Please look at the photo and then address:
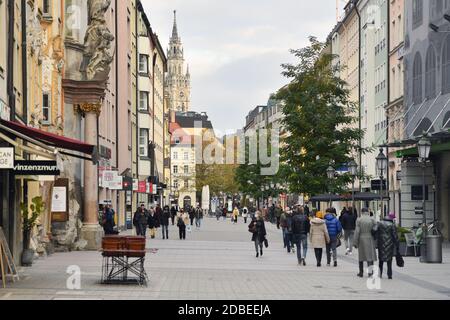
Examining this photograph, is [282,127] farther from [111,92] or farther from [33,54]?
Result: [33,54]

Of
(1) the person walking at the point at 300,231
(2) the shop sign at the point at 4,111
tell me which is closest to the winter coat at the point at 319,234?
(1) the person walking at the point at 300,231

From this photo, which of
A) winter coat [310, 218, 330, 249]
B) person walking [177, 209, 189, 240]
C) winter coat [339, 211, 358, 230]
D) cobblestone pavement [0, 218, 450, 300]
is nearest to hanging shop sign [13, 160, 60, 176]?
cobblestone pavement [0, 218, 450, 300]

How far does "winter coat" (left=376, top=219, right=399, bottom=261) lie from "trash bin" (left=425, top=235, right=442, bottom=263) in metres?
7.06

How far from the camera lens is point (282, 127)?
5566cm

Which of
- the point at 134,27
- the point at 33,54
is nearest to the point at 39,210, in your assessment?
the point at 33,54

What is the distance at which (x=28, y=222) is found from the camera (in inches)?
1089

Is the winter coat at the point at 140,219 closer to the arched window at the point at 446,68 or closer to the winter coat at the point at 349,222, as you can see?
the winter coat at the point at 349,222

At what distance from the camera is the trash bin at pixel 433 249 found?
32.5 m

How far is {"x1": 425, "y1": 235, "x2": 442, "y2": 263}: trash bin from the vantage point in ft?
107

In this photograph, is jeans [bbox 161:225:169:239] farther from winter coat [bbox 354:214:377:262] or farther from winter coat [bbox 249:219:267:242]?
winter coat [bbox 354:214:377:262]

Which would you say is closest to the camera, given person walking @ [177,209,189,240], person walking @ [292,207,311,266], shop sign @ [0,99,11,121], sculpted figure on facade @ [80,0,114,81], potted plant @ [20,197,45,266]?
shop sign @ [0,99,11,121]

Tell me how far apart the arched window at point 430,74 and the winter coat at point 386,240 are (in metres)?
23.3

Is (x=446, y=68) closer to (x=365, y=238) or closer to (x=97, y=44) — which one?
(x=97, y=44)

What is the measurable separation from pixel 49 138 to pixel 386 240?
8.26m
